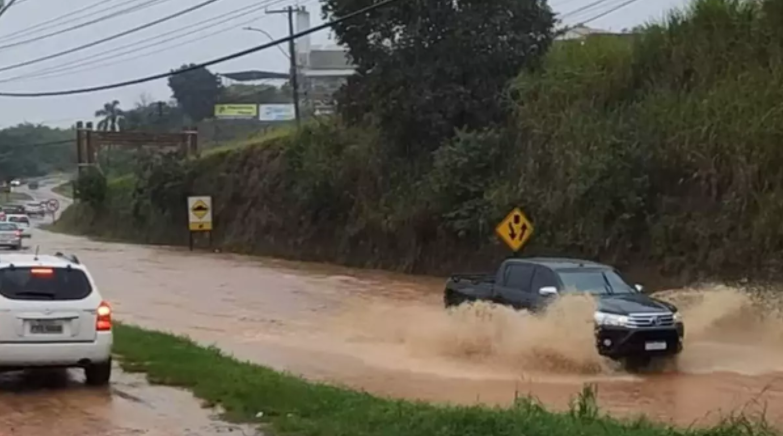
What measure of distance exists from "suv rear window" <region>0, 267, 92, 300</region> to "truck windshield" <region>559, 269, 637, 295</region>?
7.97m

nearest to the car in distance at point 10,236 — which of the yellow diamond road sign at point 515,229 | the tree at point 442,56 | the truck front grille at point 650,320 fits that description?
the tree at point 442,56

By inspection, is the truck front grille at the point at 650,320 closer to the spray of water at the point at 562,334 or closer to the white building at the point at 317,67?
the spray of water at the point at 562,334

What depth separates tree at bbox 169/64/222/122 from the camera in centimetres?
13600

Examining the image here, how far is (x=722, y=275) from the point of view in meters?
29.8

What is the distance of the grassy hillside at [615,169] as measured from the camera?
30812 mm

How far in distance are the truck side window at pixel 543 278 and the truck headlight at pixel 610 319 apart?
1.48m

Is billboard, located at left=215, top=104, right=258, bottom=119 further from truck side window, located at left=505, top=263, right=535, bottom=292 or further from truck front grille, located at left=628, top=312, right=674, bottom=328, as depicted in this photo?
truck front grille, located at left=628, top=312, right=674, bottom=328

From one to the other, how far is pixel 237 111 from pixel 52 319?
362 feet

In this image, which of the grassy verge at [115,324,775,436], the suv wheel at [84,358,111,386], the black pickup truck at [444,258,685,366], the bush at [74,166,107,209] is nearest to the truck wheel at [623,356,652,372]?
the black pickup truck at [444,258,685,366]

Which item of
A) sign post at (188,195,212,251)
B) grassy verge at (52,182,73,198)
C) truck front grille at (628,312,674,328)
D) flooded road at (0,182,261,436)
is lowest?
grassy verge at (52,182,73,198)

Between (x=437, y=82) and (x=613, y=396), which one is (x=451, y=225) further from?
(x=613, y=396)

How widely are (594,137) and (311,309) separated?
10.1 m

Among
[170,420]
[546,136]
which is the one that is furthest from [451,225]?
[170,420]

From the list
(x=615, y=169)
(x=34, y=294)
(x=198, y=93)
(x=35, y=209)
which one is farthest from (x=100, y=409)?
(x=198, y=93)
